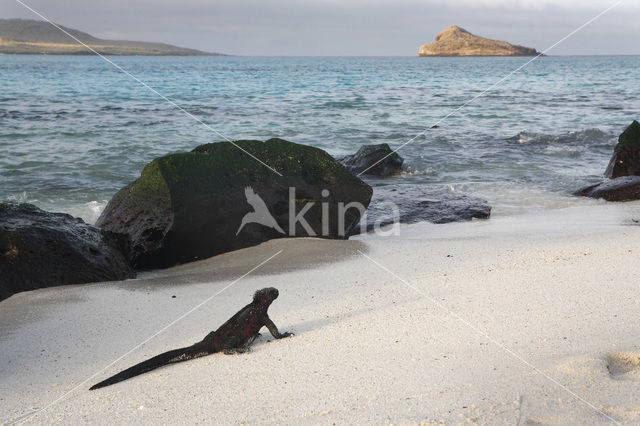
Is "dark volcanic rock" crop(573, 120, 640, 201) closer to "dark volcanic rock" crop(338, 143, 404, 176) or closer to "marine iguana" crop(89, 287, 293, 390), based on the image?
"dark volcanic rock" crop(338, 143, 404, 176)

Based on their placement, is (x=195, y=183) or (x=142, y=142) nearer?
(x=195, y=183)

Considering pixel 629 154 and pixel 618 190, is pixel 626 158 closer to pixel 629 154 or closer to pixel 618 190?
pixel 629 154

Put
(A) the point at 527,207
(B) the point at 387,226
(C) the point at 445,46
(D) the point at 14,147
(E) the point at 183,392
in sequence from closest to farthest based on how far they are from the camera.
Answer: (E) the point at 183,392 < (B) the point at 387,226 < (A) the point at 527,207 < (D) the point at 14,147 < (C) the point at 445,46

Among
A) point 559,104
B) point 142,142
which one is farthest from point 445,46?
point 142,142

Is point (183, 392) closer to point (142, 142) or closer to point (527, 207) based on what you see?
point (527, 207)

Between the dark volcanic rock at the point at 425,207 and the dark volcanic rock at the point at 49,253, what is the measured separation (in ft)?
9.34

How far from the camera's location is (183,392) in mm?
2770

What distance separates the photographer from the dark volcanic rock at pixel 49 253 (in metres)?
4.48

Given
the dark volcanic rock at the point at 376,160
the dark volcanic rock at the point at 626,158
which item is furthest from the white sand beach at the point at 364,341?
the dark volcanic rock at the point at 376,160

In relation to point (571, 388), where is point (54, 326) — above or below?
below

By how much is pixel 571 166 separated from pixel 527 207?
4084 mm

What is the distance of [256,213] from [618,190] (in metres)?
5.08

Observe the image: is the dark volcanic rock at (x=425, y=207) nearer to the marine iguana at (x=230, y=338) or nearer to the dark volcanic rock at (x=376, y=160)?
the dark volcanic rock at (x=376, y=160)

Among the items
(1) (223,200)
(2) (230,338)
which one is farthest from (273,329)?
(1) (223,200)
